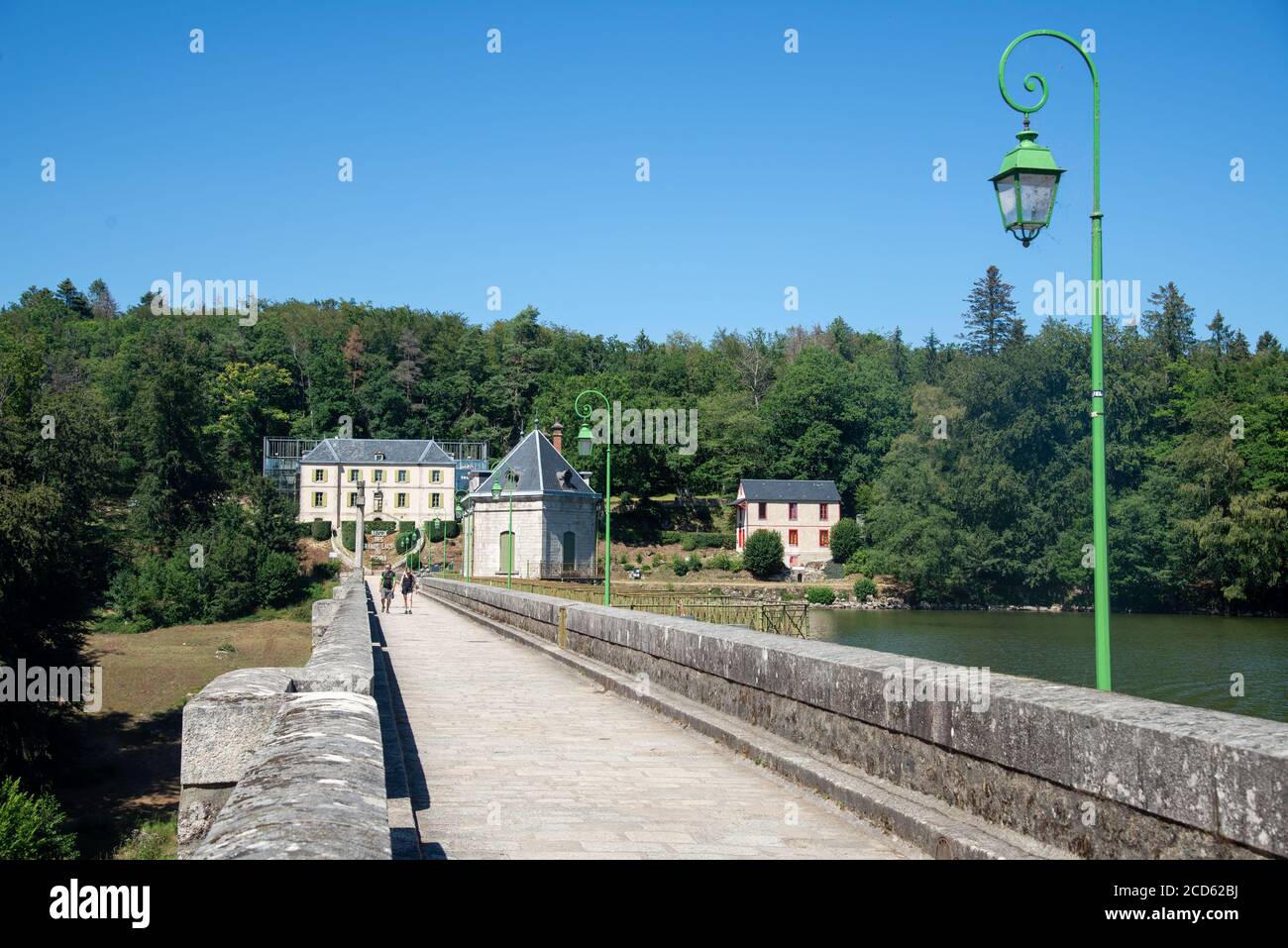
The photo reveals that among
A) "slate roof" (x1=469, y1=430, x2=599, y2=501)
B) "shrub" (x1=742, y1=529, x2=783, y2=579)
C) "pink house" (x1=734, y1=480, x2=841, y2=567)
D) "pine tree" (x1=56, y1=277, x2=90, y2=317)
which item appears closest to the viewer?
"slate roof" (x1=469, y1=430, x2=599, y2=501)

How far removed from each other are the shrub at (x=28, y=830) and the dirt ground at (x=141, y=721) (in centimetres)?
224

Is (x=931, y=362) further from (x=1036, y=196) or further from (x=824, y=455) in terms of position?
A: (x=1036, y=196)

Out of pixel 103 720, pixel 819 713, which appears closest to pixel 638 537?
pixel 103 720

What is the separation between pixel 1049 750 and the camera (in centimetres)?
471

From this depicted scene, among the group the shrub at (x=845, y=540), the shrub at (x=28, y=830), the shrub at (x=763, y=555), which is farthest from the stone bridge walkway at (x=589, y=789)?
the shrub at (x=845, y=540)

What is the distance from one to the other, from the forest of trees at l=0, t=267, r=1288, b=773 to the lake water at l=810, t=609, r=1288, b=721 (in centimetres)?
459

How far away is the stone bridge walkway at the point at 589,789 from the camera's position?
222 inches

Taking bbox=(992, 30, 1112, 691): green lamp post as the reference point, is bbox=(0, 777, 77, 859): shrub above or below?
below

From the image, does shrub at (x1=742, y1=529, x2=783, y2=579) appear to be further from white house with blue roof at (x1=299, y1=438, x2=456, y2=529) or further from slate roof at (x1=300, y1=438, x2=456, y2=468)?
slate roof at (x1=300, y1=438, x2=456, y2=468)

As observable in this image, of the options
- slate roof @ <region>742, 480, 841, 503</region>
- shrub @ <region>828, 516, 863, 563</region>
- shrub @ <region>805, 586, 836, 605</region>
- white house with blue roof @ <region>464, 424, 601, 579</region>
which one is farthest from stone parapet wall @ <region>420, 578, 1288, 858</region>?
slate roof @ <region>742, 480, 841, 503</region>

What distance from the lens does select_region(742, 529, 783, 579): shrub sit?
74.0 meters

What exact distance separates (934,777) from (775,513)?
7594 cm

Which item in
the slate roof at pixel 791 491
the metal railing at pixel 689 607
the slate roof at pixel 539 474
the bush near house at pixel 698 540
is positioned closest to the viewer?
the metal railing at pixel 689 607

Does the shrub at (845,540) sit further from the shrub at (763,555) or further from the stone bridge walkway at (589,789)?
the stone bridge walkway at (589,789)
